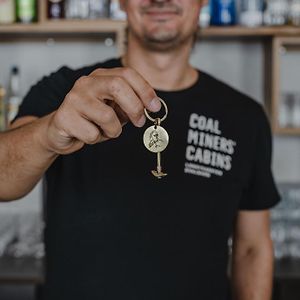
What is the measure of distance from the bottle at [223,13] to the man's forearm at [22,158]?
4.68 ft

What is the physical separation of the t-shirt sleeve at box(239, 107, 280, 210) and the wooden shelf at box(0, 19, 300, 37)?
0.84 m

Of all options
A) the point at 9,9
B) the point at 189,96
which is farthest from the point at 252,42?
the point at 189,96

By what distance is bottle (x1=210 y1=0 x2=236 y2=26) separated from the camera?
236 cm

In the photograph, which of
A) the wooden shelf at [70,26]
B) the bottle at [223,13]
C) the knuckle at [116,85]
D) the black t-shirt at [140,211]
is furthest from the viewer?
the bottle at [223,13]

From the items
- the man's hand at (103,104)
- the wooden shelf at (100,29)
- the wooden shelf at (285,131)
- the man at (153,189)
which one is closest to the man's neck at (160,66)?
the man at (153,189)

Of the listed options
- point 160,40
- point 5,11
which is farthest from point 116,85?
point 5,11

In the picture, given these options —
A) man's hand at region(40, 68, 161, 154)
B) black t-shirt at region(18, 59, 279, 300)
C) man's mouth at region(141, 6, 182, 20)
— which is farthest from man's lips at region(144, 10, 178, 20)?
man's hand at region(40, 68, 161, 154)

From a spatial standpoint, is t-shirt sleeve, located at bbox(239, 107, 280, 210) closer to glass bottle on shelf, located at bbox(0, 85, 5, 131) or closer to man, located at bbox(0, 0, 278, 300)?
man, located at bbox(0, 0, 278, 300)

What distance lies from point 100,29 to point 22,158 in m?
1.34

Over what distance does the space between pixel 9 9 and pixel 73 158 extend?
1169 mm

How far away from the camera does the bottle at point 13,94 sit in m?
2.38

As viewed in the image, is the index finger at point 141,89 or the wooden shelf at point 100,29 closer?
the index finger at point 141,89

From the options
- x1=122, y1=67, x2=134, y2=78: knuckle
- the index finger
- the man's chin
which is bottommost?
the index finger

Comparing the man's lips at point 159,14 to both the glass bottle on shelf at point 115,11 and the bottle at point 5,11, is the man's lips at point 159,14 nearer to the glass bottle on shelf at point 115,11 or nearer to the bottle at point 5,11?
the glass bottle on shelf at point 115,11
